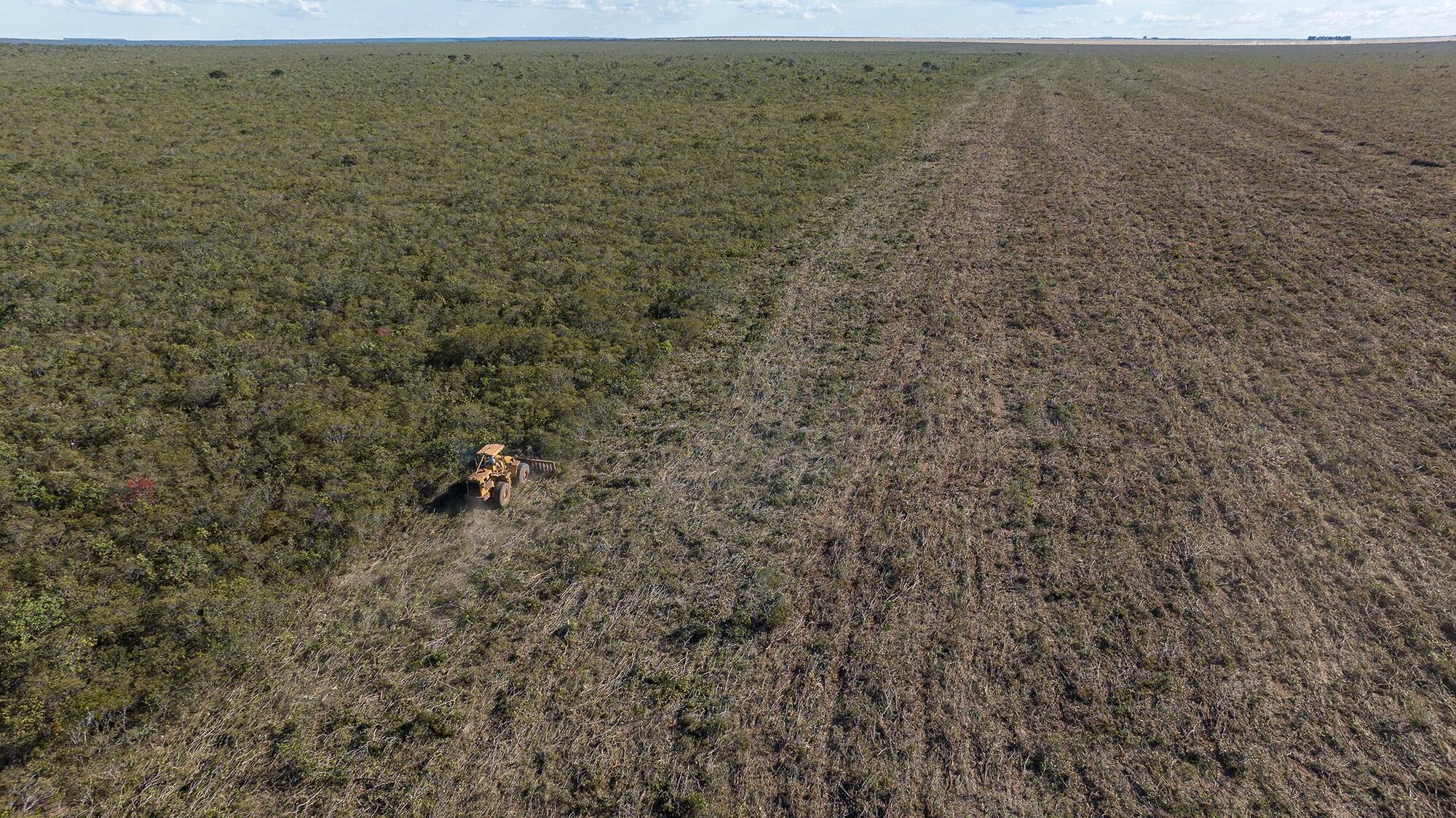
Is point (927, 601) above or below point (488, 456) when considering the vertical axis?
below

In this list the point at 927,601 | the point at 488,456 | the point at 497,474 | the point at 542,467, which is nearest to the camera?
the point at 927,601

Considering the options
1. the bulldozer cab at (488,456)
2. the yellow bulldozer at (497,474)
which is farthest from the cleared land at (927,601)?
the bulldozer cab at (488,456)

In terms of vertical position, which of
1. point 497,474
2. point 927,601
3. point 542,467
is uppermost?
point 497,474

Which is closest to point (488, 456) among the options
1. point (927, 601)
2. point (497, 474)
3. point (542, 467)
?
point (497, 474)

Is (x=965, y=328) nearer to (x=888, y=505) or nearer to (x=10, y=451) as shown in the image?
(x=888, y=505)

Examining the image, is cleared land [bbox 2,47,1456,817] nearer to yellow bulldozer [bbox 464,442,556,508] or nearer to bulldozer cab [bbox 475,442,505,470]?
yellow bulldozer [bbox 464,442,556,508]

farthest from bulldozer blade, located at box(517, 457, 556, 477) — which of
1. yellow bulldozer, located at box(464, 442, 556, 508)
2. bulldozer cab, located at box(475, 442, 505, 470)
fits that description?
bulldozer cab, located at box(475, 442, 505, 470)

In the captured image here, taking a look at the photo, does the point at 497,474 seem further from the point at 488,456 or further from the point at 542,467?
the point at 542,467

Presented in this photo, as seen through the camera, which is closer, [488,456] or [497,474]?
[497,474]
